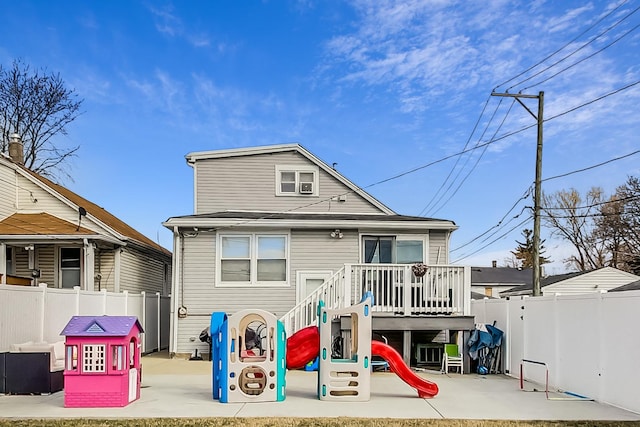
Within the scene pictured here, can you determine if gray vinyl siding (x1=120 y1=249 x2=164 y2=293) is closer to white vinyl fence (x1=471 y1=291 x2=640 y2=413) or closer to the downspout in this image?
the downspout

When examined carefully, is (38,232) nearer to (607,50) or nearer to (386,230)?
(386,230)

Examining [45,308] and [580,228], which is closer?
[45,308]

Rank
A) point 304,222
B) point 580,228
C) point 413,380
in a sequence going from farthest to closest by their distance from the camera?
point 580,228 < point 304,222 < point 413,380

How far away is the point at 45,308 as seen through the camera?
11.1 m

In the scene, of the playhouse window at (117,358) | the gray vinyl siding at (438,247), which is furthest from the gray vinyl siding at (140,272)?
the playhouse window at (117,358)

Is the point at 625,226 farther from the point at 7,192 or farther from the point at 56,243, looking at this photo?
the point at 7,192

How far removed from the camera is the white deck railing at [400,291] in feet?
42.1

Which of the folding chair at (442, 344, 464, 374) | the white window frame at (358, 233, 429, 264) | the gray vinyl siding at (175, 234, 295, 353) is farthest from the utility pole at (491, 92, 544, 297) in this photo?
the gray vinyl siding at (175, 234, 295, 353)

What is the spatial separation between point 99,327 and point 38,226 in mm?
9439

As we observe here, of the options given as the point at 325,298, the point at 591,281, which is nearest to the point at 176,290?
the point at 325,298

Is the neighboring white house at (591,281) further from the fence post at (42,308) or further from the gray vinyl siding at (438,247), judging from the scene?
the fence post at (42,308)

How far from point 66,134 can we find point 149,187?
11172mm

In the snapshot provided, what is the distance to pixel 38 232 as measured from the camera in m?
15.9

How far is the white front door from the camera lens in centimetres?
1538
